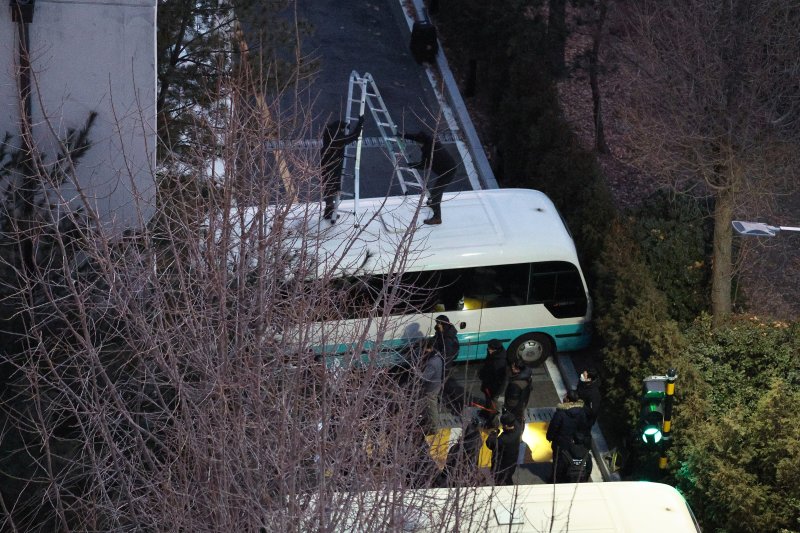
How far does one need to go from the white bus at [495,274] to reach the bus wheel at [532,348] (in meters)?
0.01

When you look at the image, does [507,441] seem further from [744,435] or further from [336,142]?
[336,142]

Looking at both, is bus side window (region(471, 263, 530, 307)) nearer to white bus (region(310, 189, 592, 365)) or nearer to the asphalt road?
white bus (region(310, 189, 592, 365))

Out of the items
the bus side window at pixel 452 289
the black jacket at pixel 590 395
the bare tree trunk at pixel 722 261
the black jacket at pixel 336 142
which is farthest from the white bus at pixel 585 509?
the bare tree trunk at pixel 722 261

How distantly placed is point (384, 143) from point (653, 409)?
31.2 ft

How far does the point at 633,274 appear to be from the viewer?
14836mm

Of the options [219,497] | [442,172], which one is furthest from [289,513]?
[442,172]

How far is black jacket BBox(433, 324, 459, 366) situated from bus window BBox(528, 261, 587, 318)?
196cm

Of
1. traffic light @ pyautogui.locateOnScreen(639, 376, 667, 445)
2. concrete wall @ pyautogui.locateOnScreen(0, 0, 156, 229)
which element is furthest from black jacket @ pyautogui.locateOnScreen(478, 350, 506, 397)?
concrete wall @ pyautogui.locateOnScreen(0, 0, 156, 229)

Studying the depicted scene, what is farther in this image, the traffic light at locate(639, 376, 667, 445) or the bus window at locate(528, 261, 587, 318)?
the bus window at locate(528, 261, 587, 318)

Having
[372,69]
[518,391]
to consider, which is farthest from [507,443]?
[372,69]

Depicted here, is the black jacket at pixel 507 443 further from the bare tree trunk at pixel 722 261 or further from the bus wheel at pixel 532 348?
the bare tree trunk at pixel 722 261

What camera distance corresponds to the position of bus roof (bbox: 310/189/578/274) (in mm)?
14844

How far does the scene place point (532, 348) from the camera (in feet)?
52.1

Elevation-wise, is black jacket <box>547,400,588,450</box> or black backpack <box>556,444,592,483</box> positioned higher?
black jacket <box>547,400,588,450</box>
